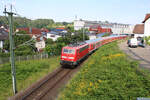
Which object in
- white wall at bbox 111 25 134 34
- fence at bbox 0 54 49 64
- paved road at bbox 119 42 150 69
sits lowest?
fence at bbox 0 54 49 64

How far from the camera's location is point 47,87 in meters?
15.3

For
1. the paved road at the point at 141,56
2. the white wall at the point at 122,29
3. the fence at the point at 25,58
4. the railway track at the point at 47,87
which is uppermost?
the white wall at the point at 122,29

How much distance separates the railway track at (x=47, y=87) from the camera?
43.4 ft

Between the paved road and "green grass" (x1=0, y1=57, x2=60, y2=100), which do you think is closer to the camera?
"green grass" (x1=0, y1=57, x2=60, y2=100)

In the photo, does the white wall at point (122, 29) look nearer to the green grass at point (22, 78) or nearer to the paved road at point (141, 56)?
the paved road at point (141, 56)

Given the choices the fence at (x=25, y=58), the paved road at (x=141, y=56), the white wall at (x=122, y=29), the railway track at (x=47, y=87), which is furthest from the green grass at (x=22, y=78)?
the white wall at (x=122, y=29)

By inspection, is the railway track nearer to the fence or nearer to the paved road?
the paved road

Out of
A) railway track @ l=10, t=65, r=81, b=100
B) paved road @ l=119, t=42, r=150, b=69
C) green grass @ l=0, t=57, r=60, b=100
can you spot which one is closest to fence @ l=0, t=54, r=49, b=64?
green grass @ l=0, t=57, r=60, b=100

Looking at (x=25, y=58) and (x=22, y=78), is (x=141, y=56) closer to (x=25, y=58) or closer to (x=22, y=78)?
(x=22, y=78)

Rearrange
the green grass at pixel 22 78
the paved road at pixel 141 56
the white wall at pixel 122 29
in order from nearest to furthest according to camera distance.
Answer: the green grass at pixel 22 78 → the paved road at pixel 141 56 → the white wall at pixel 122 29

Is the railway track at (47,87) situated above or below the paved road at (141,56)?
below

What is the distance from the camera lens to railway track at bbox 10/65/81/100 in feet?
43.4

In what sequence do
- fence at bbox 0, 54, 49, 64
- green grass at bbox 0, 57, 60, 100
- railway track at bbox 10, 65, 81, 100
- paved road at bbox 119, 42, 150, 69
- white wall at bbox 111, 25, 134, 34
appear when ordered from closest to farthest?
railway track at bbox 10, 65, 81, 100 < green grass at bbox 0, 57, 60, 100 < paved road at bbox 119, 42, 150, 69 < fence at bbox 0, 54, 49, 64 < white wall at bbox 111, 25, 134, 34

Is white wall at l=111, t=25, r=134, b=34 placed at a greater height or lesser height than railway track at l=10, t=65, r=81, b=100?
greater
